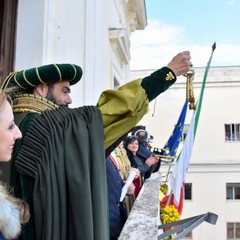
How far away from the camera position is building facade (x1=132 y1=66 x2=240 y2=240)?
21.5 m

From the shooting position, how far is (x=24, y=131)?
4.61ft

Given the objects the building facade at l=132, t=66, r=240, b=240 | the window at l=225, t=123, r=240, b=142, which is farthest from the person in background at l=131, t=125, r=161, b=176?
the window at l=225, t=123, r=240, b=142

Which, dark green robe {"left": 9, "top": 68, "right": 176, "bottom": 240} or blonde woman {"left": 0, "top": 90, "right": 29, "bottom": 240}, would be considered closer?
blonde woman {"left": 0, "top": 90, "right": 29, "bottom": 240}

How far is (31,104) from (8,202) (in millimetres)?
517

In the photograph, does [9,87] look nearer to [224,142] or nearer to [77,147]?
[77,147]

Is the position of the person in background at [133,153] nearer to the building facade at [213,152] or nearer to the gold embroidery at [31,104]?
the gold embroidery at [31,104]

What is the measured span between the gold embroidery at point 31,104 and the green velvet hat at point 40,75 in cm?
6

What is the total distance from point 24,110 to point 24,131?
0.11m

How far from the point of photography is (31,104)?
1494 mm

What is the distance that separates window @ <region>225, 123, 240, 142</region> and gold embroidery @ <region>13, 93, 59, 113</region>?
842 inches

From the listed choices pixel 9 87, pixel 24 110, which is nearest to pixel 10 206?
pixel 24 110

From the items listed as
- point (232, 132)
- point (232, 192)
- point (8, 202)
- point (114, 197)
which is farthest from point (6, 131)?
point (232, 192)

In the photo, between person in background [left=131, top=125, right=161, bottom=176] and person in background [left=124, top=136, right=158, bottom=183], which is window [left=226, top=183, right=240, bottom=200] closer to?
person in background [left=131, top=125, right=161, bottom=176]

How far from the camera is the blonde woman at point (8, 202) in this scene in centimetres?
105
